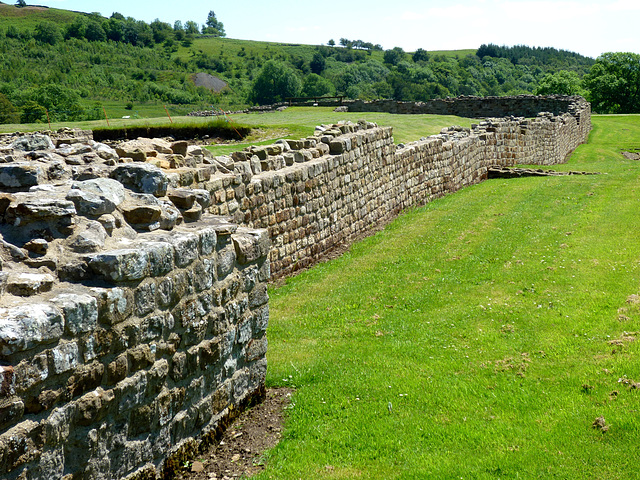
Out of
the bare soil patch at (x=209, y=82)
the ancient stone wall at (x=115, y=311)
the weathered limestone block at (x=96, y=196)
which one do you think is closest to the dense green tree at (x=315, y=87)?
the bare soil patch at (x=209, y=82)

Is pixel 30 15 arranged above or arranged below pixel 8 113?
above

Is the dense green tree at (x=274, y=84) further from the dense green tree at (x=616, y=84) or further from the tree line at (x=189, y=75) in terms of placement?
the dense green tree at (x=616, y=84)

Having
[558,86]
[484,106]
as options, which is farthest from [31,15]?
[484,106]

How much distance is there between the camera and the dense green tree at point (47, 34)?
120 meters

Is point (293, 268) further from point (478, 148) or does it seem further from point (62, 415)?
point (478, 148)

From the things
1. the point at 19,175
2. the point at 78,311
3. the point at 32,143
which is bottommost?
the point at 78,311

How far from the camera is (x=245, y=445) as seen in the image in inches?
249

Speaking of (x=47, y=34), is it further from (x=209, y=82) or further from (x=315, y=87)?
(x=315, y=87)

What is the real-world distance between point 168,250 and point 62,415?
1.61m

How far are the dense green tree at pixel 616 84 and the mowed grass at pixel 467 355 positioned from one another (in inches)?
2861

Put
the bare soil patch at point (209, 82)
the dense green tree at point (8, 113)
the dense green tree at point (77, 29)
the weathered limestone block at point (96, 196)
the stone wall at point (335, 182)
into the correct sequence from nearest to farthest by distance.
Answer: the weathered limestone block at point (96, 196) → the stone wall at point (335, 182) → the dense green tree at point (8, 113) → the bare soil patch at point (209, 82) → the dense green tree at point (77, 29)

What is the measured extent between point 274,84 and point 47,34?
170 feet

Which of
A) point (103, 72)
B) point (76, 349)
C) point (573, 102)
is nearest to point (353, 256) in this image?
point (76, 349)

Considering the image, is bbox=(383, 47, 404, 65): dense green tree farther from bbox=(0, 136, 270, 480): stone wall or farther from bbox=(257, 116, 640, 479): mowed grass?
bbox=(0, 136, 270, 480): stone wall
